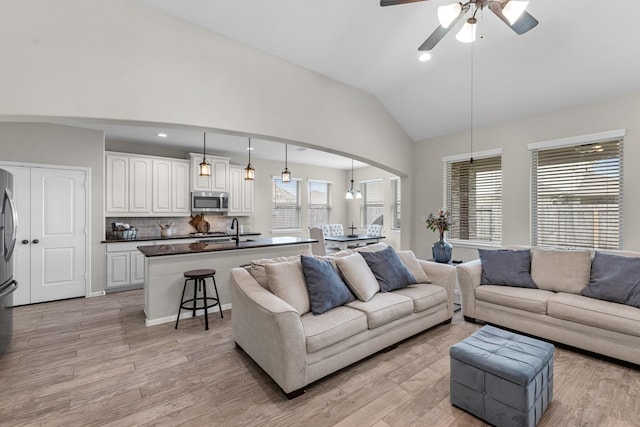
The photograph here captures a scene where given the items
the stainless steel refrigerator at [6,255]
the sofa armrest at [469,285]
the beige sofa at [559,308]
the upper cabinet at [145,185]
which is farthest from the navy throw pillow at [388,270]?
the upper cabinet at [145,185]

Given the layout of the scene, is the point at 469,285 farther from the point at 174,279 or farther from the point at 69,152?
the point at 69,152

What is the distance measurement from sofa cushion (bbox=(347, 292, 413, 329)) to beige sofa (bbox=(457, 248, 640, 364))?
110cm

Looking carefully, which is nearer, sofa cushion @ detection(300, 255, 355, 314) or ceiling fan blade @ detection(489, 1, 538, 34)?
ceiling fan blade @ detection(489, 1, 538, 34)

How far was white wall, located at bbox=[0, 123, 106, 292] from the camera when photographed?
4238mm

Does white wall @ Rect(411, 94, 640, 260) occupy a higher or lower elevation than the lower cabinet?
higher

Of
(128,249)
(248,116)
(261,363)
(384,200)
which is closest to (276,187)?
(384,200)

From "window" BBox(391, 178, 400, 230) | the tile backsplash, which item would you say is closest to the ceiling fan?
"window" BBox(391, 178, 400, 230)

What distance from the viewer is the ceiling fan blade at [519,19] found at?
2176 mm

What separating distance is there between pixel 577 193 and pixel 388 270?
9.94 feet

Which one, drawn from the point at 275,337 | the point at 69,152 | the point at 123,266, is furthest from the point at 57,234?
the point at 275,337

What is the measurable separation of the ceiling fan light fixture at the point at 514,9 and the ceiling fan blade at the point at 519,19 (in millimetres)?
62

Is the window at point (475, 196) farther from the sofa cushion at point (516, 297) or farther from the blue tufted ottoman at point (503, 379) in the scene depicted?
the blue tufted ottoman at point (503, 379)

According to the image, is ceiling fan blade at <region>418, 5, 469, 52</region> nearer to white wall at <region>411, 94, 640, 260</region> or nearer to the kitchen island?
white wall at <region>411, 94, 640, 260</region>

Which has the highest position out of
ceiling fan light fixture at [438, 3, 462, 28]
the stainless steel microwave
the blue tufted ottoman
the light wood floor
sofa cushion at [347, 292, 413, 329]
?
ceiling fan light fixture at [438, 3, 462, 28]
